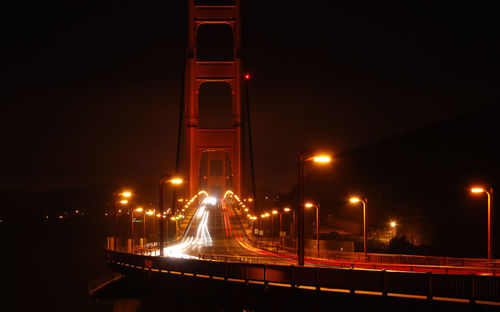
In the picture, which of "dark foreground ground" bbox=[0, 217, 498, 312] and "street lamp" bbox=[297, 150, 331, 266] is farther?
"street lamp" bbox=[297, 150, 331, 266]

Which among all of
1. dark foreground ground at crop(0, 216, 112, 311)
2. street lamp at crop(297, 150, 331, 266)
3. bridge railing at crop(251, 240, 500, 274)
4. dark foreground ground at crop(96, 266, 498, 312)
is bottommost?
dark foreground ground at crop(0, 216, 112, 311)

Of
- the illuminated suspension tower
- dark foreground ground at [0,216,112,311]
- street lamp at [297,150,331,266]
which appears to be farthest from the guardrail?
the illuminated suspension tower

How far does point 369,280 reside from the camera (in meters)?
19.2

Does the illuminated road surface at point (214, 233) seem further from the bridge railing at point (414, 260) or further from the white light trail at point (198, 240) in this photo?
the bridge railing at point (414, 260)

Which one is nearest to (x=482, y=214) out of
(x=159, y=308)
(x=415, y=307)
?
(x=159, y=308)

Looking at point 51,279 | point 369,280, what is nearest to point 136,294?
point 369,280

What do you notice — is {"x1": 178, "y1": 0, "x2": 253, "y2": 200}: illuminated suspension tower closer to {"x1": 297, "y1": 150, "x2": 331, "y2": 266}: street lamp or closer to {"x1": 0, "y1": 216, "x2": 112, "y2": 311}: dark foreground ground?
{"x1": 0, "y1": 216, "x2": 112, "y2": 311}: dark foreground ground

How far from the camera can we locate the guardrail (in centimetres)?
1691

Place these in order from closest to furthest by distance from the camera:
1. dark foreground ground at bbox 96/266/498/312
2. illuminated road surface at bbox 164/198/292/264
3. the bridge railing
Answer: dark foreground ground at bbox 96/266/498/312, the bridge railing, illuminated road surface at bbox 164/198/292/264

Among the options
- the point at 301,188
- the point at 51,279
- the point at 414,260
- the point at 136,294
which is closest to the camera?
the point at 301,188

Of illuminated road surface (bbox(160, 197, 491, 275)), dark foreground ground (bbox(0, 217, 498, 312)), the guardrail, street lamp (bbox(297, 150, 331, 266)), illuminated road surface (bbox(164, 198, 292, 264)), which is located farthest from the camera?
illuminated road surface (bbox(164, 198, 292, 264))

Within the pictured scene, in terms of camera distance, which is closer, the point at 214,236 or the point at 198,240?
the point at 198,240

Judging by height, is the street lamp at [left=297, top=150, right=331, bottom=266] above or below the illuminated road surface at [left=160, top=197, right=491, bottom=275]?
above

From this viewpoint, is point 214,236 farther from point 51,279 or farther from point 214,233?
point 51,279
